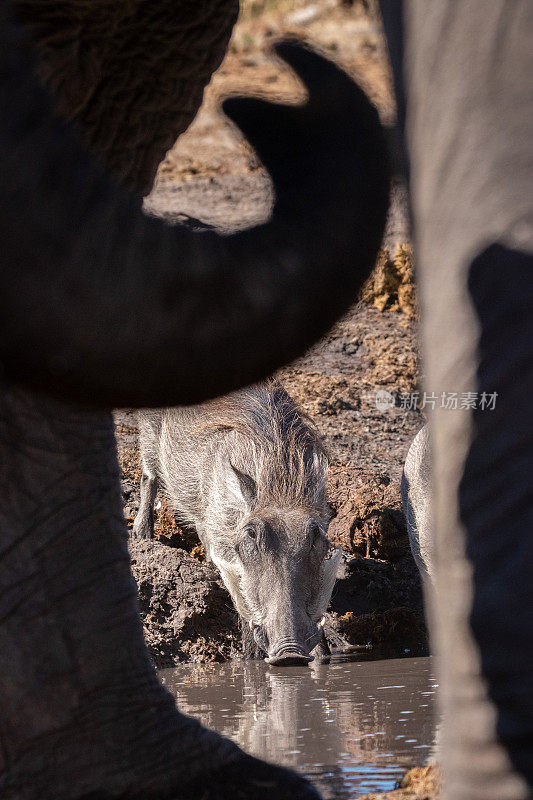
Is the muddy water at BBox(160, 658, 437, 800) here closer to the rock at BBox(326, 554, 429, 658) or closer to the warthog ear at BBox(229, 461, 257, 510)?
the rock at BBox(326, 554, 429, 658)

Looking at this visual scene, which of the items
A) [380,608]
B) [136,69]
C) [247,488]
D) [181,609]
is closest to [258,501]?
[247,488]

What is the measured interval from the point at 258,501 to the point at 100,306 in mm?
4886

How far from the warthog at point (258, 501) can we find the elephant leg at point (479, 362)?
398 centimetres

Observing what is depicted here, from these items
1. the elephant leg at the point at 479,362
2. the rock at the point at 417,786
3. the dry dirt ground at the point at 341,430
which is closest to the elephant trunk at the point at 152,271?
the dry dirt ground at the point at 341,430

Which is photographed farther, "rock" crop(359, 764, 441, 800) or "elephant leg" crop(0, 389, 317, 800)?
"rock" crop(359, 764, 441, 800)

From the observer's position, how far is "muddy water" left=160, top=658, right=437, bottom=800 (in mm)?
2471

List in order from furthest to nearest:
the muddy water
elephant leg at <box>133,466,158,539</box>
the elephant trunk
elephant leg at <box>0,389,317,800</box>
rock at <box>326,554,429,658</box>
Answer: elephant leg at <box>133,466,158,539</box> → rock at <box>326,554,429,658</box> → the muddy water → elephant leg at <box>0,389,317,800</box> → the elephant trunk

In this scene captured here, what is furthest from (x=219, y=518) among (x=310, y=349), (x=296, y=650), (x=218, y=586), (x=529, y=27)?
(x=529, y=27)

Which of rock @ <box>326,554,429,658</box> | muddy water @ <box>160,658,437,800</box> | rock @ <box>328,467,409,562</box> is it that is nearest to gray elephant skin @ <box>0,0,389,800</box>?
muddy water @ <box>160,658,437,800</box>

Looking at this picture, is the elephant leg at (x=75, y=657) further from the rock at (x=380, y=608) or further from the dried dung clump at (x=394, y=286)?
the dried dung clump at (x=394, y=286)

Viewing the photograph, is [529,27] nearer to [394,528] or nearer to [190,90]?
[190,90]

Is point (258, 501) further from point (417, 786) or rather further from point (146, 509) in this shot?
point (417, 786)

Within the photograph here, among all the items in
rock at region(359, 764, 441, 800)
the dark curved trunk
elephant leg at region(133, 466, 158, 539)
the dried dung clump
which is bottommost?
rock at region(359, 764, 441, 800)

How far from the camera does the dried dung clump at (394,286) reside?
9344 mm
